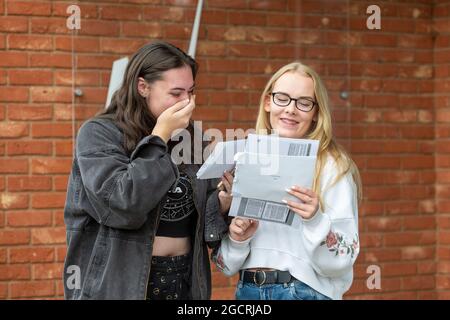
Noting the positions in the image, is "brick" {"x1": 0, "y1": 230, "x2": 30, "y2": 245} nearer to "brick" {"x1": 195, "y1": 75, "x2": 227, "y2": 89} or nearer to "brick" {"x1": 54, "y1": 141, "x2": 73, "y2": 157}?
"brick" {"x1": 54, "y1": 141, "x2": 73, "y2": 157}

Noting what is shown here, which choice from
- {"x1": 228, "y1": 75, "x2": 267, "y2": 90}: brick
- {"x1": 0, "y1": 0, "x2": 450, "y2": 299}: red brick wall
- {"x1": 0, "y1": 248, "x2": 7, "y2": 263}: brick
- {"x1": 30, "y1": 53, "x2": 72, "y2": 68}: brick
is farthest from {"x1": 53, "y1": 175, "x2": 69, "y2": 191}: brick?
{"x1": 228, "y1": 75, "x2": 267, "y2": 90}: brick

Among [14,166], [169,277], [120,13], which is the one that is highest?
[120,13]

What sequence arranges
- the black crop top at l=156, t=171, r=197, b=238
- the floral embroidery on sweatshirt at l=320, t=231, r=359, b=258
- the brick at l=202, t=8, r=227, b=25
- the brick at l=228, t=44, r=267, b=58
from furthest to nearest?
the brick at l=228, t=44, r=267, b=58 → the brick at l=202, t=8, r=227, b=25 → the black crop top at l=156, t=171, r=197, b=238 → the floral embroidery on sweatshirt at l=320, t=231, r=359, b=258

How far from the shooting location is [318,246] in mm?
2785

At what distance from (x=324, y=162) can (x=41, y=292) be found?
2113 mm

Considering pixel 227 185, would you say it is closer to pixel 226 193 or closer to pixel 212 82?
pixel 226 193

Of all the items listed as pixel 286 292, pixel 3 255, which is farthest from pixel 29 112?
pixel 286 292

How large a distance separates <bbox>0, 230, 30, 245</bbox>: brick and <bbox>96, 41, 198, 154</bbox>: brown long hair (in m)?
1.60

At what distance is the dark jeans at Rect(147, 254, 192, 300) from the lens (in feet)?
9.44

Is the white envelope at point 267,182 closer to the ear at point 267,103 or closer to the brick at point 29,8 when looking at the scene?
the ear at point 267,103

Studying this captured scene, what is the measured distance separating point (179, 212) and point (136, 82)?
1.70 ft

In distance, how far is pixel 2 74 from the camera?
14.1 ft

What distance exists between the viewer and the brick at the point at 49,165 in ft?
14.3

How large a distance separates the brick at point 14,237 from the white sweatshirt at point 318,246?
1.70 m
